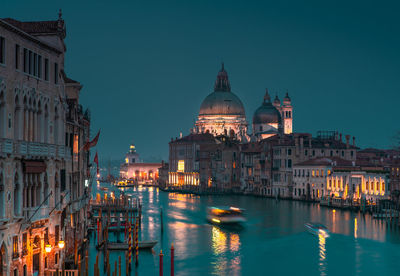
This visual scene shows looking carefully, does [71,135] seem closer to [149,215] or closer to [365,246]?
[365,246]

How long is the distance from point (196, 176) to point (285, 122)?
88.0ft

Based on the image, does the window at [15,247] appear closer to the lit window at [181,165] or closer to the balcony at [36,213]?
the balcony at [36,213]

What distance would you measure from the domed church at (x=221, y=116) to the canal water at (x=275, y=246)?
82.7 m

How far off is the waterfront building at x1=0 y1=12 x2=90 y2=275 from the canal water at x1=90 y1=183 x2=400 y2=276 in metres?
8.46

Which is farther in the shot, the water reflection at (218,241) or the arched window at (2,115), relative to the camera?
the water reflection at (218,241)

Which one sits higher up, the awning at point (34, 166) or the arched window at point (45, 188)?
the awning at point (34, 166)

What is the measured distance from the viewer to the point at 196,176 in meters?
114

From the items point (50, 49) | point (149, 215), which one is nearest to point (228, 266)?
point (50, 49)

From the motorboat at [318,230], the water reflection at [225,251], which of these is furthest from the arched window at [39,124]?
the motorboat at [318,230]

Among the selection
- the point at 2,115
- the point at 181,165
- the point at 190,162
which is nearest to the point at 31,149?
the point at 2,115

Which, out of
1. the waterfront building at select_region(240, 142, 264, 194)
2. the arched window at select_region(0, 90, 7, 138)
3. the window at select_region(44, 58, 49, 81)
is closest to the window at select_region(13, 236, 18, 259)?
the arched window at select_region(0, 90, 7, 138)

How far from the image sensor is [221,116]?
138625 millimetres

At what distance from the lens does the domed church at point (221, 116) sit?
138m

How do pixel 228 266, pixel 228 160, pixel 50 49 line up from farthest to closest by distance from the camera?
pixel 228 160 < pixel 228 266 < pixel 50 49
